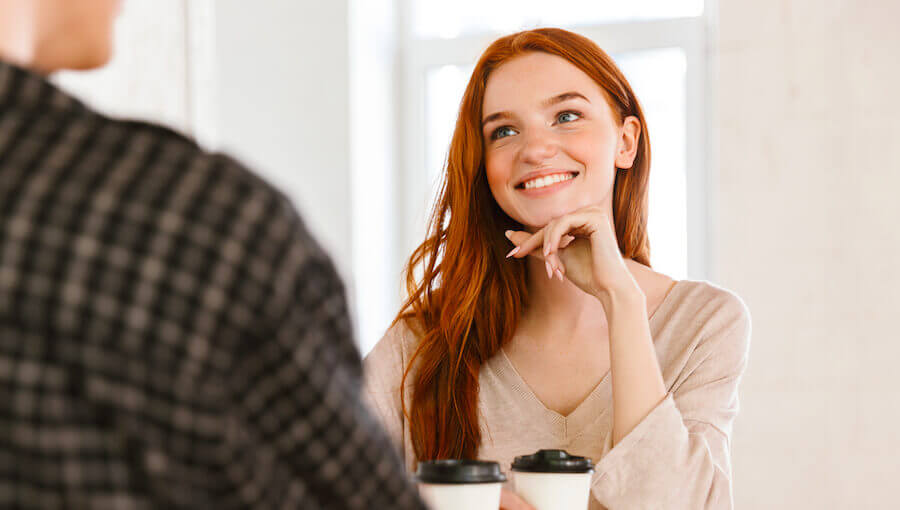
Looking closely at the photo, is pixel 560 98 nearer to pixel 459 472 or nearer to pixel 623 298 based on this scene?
pixel 623 298

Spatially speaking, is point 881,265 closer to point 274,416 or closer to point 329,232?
point 329,232

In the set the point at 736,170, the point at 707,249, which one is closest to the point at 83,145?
the point at 736,170

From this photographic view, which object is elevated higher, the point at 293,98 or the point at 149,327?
the point at 293,98

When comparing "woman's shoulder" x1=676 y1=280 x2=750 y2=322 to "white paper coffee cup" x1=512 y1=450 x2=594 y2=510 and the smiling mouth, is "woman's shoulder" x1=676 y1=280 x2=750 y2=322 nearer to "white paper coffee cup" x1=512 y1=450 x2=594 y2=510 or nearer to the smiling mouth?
the smiling mouth

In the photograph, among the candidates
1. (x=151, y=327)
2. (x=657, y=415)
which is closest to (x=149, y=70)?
(x=657, y=415)

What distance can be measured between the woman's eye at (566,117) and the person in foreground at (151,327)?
1.02m

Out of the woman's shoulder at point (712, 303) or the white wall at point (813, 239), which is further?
the white wall at point (813, 239)

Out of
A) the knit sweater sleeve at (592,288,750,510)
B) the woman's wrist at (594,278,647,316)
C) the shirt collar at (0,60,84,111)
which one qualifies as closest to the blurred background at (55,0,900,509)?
the woman's wrist at (594,278,647,316)

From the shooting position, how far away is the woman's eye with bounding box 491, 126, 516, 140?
1.52 m

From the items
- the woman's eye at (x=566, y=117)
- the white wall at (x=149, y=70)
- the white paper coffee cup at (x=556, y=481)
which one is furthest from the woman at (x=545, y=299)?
the white wall at (x=149, y=70)

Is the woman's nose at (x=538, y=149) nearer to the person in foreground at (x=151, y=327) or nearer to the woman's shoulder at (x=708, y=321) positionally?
the woman's shoulder at (x=708, y=321)

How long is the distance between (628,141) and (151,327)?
1.25m

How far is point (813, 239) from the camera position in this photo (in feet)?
8.64

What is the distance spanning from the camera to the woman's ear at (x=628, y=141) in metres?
1.58
